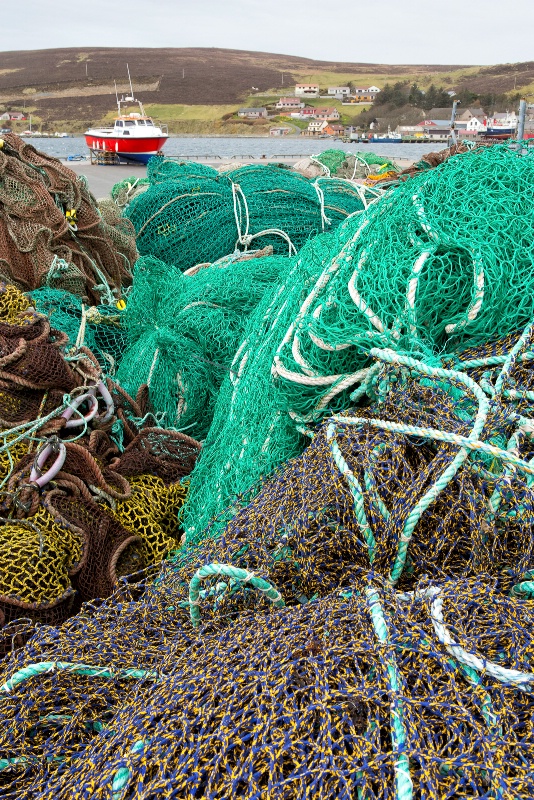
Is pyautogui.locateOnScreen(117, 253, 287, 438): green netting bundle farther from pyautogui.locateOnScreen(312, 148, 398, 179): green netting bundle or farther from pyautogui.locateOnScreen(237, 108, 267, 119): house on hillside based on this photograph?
pyautogui.locateOnScreen(237, 108, 267, 119): house on hillside

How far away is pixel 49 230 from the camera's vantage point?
160 inches

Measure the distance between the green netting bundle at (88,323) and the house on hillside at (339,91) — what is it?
140 m

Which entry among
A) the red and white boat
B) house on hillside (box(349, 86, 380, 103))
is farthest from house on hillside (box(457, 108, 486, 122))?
the red and white boat

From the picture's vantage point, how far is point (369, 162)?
11156mm

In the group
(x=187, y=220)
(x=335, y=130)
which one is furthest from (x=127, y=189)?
(x=335, y=130)

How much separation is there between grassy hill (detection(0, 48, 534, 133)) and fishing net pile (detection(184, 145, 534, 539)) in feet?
343

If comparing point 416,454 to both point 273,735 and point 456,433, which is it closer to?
point 456,433

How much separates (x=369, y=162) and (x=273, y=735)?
1115 centimetres

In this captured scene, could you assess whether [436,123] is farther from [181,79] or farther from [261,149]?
[181,79]

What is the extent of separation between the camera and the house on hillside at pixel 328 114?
10766 centimetres

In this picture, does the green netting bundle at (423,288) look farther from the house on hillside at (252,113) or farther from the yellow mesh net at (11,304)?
the house on hillside at (252,113)

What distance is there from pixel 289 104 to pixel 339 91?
19.4m

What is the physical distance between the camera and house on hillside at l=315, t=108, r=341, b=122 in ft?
353

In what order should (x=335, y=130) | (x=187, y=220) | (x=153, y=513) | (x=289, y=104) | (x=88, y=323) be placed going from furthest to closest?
(x=289, y=104)
(x=335, y=130)
(x=187, y=220)
(x=88, y=323)
(x=153, y=513)
